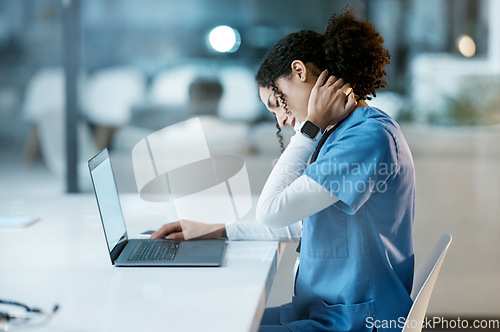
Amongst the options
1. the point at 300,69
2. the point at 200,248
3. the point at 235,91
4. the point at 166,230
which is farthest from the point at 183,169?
the point at 300,69

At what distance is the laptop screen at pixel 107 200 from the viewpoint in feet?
4.53

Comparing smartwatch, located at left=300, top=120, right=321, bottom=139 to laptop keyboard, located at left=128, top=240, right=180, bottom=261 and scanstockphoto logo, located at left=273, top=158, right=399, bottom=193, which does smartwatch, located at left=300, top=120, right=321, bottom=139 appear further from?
laptop keyboard, located at left=128, top=240, right=180, bottom=261

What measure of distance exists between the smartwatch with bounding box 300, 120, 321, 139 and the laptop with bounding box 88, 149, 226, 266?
0.36 meters

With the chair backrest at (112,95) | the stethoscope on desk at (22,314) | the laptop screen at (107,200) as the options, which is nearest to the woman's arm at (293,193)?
the laptop screen at (107,200)

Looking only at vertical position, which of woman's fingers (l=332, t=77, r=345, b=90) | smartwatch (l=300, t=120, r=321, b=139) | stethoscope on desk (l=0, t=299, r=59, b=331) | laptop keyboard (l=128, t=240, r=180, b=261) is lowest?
laptop keyboard (l=128, t=240, r=180, b=261)

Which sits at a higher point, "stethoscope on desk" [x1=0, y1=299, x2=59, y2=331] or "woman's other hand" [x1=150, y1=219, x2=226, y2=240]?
"stethoscope on desk" [x1=0, y1=299, x2=59, y2=331]

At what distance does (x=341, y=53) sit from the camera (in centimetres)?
135

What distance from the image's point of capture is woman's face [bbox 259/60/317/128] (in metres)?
1.40

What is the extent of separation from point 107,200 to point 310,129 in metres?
0.55

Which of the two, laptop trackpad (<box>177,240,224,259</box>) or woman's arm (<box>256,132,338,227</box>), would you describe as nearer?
woman's arm (<box>256,132,338,227</box>)

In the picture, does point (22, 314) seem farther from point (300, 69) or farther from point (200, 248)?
point (300, 69)

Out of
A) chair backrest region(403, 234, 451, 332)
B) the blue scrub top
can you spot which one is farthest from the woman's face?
chair backrest region(403, 234, 451, 332)

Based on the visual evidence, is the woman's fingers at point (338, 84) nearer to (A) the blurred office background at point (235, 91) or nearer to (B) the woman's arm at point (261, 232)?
(B) the woman's arm at point (261, 232)

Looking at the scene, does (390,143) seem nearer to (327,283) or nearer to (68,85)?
(327,283)
